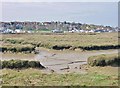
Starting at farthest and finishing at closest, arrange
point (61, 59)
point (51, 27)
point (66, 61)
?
point (51, 27)
point (61, 59)
point (66, 61)

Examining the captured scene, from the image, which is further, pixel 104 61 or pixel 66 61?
pixel 66 61

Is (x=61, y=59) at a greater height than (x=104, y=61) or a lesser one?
lesser

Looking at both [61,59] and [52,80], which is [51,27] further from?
[52,80]

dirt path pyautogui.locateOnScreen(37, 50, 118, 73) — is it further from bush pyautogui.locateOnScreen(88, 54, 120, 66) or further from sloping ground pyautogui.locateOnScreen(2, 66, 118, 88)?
sloping ground pyautogui.locateOnScreen(2, 66, 118, 88)

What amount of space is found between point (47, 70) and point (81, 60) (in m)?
8.84

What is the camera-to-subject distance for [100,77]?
969 inches

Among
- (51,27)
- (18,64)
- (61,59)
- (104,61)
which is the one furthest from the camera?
(51,27)

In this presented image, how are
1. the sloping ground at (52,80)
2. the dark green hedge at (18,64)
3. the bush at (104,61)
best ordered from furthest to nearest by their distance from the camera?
the bush at (104,61)
the dark green hedge at (18,64)
the sloping ground at (52,80)

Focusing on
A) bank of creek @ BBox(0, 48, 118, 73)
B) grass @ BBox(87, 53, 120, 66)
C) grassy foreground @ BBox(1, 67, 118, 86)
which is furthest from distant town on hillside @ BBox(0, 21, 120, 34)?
grassy foreground @ BBox(1, 67, 118, 86)

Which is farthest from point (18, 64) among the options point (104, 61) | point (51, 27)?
point (51, 27)

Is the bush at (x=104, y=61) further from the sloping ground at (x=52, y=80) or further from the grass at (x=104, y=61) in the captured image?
the sloping ground at (x=52, y=80)

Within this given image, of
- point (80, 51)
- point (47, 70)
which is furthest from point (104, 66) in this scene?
point (80, 51)

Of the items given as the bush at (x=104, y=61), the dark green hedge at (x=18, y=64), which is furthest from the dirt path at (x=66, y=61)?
the dark green hedge at (x=18, y=64)

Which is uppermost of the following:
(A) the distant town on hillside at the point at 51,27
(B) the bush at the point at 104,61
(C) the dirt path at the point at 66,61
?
(B) the bush at the point at 104,61
